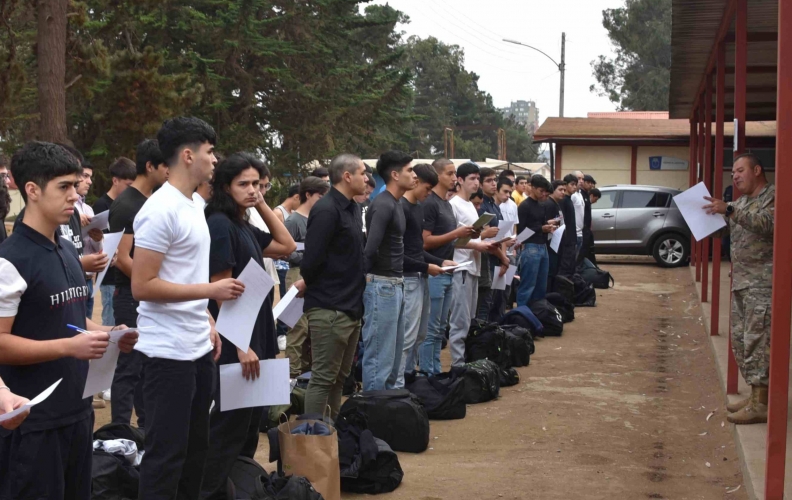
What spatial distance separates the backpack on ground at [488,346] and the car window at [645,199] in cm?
1265

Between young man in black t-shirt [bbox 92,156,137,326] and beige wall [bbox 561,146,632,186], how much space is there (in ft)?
64.5

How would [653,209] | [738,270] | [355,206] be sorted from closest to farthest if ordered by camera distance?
[355,206] → [738,270] → [653,209]

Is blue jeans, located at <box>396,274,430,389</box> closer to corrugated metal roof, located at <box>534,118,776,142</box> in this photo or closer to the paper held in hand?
the paper held in hand

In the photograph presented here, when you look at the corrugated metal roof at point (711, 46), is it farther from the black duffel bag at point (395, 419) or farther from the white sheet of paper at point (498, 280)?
the black duffel bag at point (395, 419)

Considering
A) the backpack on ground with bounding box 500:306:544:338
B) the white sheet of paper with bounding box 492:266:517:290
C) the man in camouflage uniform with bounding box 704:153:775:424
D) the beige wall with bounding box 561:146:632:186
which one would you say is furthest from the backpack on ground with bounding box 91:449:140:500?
the beige wall with bounding box 561:146:632:186

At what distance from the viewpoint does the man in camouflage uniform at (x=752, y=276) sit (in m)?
6.74

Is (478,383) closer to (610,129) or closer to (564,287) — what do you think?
(564,287)

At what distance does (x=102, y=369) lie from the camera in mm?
3656

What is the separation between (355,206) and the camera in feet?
21.2

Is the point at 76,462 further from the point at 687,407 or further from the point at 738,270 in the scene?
the point at 687,407

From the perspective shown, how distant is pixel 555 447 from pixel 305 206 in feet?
12.1

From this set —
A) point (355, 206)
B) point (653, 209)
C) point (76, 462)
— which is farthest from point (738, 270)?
point (653, 209)

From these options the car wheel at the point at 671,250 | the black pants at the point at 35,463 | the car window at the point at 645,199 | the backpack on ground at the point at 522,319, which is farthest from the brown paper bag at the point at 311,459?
the car wheel at the point at 671,250

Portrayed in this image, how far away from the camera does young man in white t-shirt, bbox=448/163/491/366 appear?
9.18 metres
